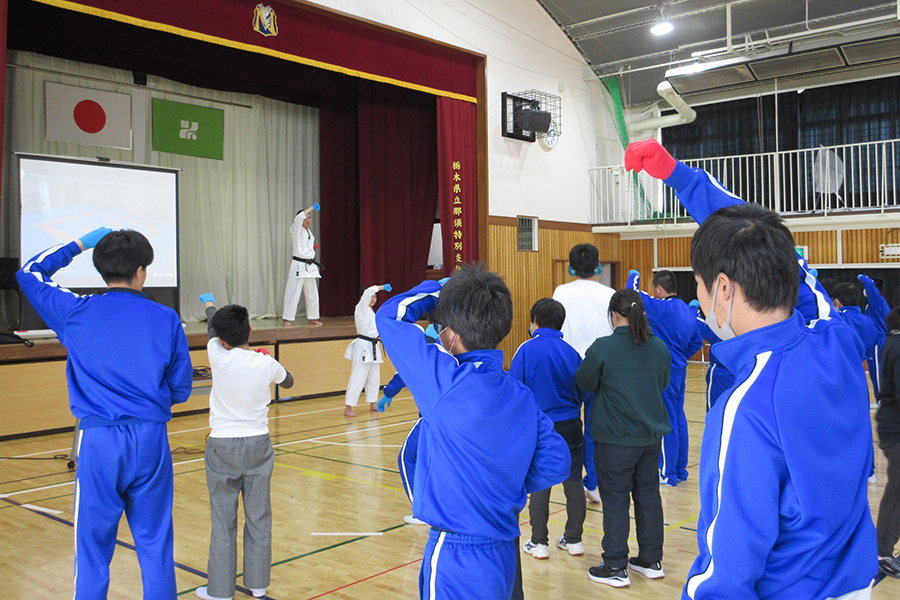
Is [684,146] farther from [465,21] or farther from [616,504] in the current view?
[616,504]

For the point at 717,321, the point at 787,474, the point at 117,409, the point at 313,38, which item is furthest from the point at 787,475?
the point at 313,38

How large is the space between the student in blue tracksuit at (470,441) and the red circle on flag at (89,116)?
31.3 feet

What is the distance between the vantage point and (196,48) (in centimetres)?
949

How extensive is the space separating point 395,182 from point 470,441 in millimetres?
10131

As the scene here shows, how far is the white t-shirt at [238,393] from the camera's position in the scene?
10.5 ft

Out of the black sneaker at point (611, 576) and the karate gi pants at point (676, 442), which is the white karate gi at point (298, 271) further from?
the black sneaker at point (611, 576)

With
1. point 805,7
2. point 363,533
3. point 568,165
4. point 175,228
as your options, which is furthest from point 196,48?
point 805,7

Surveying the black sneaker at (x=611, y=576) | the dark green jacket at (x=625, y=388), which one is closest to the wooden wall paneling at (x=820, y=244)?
the dark green jacket at (x=625, y=388)

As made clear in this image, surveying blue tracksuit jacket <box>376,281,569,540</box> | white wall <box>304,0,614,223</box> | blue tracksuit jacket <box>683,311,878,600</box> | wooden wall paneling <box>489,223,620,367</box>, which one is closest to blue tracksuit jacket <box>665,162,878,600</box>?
blue tracksuit jacket <box>683,311,878,600</box>

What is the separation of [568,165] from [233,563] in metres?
11.1

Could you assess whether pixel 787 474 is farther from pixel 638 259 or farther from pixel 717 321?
pixel 638 259

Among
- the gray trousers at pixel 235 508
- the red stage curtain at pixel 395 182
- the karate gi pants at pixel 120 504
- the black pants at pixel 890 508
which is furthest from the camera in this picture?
the red stage curtain at pixel 395 182

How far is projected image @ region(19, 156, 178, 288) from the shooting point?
8.26 metres

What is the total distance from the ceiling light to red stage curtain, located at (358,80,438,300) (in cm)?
403
